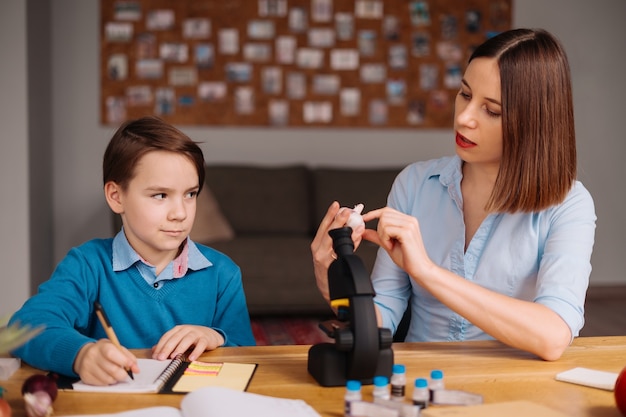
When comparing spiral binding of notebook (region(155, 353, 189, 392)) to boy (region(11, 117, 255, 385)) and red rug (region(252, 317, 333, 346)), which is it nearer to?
boy (region(11, 117, 255, 385))

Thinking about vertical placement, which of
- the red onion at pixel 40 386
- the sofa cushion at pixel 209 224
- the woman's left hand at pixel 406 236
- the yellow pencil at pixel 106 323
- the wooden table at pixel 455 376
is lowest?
the sofa cushion at pixel 209 224

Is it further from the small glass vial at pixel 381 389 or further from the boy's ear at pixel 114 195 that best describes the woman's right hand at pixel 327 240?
the boy's ear at pixel 114 195

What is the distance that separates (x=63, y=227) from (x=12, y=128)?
2.97ft

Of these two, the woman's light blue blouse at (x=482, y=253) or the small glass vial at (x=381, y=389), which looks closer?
the small glass vial at (x=381, y=389)

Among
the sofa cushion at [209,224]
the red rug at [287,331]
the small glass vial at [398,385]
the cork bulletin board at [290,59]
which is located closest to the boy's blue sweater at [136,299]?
the small glass vial at [398,385]

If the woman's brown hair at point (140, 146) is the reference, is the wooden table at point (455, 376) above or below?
below

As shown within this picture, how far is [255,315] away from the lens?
452 centimetres

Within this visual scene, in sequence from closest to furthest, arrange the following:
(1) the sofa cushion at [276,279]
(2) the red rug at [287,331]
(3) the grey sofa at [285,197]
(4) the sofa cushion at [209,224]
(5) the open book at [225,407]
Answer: (5) the open book at [225,407] → (2) the red rug at [287,331] → (1) the sofa cushion at [276,279] → (4) the sofa cushion at [209,224] → (3) the grey sofa at [285,197]

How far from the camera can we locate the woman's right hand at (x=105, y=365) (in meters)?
1.17

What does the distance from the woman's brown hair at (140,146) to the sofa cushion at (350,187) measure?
10.7ft

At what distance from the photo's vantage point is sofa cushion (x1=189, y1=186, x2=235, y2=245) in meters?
4.55

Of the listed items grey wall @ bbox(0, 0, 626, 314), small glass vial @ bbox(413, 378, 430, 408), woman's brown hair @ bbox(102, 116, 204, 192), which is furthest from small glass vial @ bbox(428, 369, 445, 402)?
grey wall @ bbox(0, 0, 626, 314)

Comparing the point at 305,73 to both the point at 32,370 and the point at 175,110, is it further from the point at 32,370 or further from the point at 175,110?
the point at 32,370

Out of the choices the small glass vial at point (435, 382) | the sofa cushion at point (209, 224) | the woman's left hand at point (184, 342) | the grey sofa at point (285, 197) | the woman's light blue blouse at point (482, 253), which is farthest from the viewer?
the grey sofa at point (285, 197)
